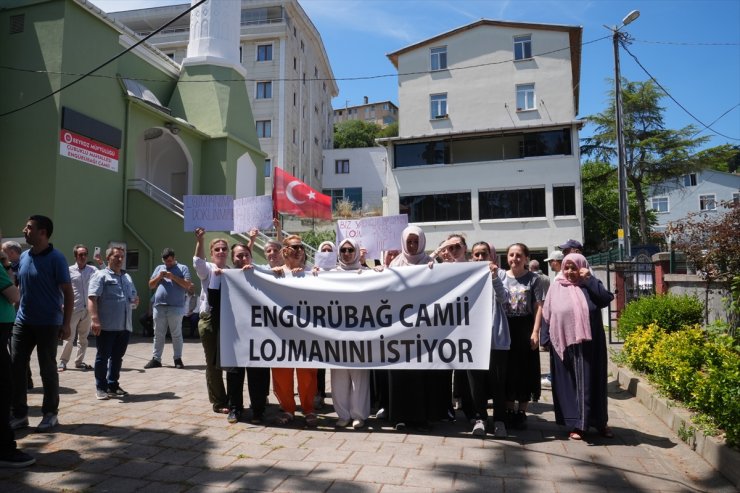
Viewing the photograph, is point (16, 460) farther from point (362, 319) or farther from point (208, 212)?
point (208, 212)

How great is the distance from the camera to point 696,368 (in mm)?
5609

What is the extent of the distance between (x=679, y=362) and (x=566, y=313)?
6.02ft

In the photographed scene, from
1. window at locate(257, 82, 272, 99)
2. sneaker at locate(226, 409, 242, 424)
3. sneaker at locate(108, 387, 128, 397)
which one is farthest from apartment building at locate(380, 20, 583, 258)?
sneaker at locate(226, 409, 242, 424)

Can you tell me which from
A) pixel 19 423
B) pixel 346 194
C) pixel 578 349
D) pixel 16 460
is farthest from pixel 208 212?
pixel 346 194

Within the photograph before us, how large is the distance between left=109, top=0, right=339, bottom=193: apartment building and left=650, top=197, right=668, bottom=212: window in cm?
3128

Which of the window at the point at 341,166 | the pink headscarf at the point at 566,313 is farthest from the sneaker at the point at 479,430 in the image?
the window at the point at 341,166

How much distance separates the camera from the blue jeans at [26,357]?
16.0 ft

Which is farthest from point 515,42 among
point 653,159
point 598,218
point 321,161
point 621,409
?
point 621,409

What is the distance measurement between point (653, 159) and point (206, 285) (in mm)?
36148

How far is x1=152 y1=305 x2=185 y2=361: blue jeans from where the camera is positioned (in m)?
8.70

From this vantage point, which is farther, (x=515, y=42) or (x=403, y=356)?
(x=515, y=42)

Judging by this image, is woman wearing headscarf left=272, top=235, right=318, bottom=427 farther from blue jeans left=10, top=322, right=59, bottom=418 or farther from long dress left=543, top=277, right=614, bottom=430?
long dress left=543, top=277, right=614, bottom=430

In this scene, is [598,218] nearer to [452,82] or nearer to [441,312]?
[452,82]

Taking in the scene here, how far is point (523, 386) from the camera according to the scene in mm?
5141
